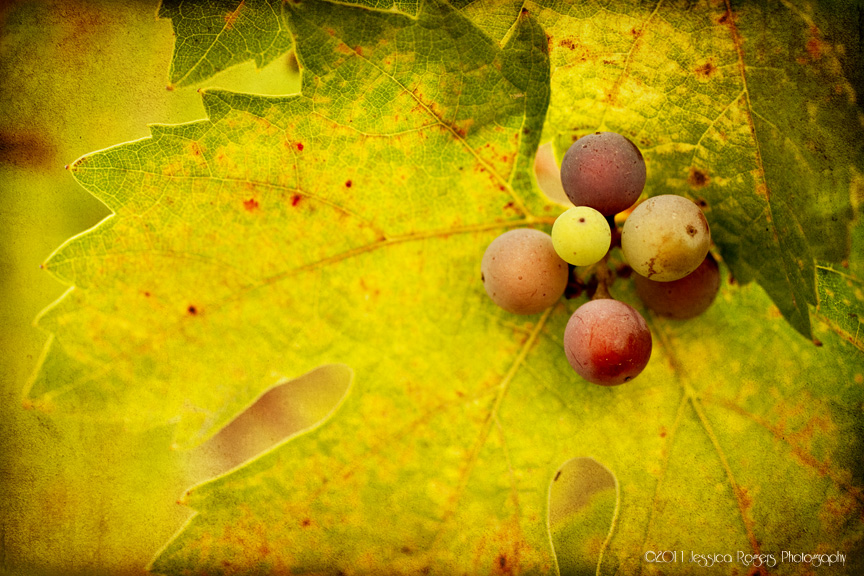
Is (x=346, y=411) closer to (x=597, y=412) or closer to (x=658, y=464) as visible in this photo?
(x=597, y=412)

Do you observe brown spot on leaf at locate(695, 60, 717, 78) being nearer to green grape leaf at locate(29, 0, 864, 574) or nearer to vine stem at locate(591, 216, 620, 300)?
green grape leaf at locate(29, 0, 864, 574)

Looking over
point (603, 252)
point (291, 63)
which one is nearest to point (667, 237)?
point (603, 252)

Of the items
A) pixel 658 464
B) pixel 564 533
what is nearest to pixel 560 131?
pixel 658 464

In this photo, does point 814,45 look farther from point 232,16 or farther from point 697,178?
point 232,16

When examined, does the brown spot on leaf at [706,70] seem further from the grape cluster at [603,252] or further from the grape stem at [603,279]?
the grape stem at [603,279]

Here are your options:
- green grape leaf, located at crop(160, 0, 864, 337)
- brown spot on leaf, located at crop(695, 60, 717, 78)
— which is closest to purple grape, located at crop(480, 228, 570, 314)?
green grape leaf, located at crop(160, 0, 864, 337)

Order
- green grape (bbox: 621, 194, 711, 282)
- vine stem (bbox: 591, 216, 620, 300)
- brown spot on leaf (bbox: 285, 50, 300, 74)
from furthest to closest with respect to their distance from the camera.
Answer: brown spot on leaf (bbox: 285, 50, 300, 74) < vine stem (bbox: 591, 216, 620, 300) < green grape (bbox: 621, 194, 711, 282)
